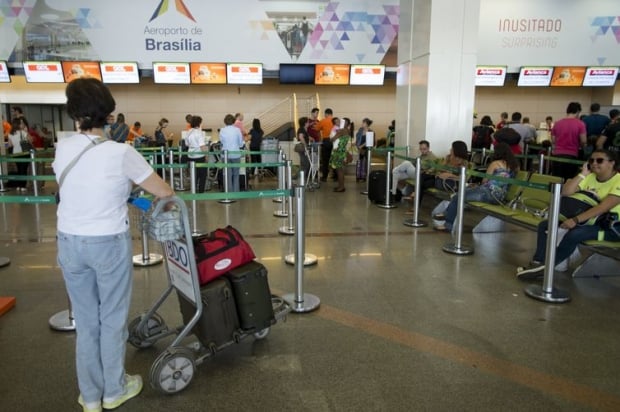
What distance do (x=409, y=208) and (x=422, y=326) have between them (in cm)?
514

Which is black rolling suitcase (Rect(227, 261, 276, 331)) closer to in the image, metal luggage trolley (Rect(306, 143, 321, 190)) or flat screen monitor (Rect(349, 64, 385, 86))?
metal luggage trolley (Rect(306, 143, 321, 190))

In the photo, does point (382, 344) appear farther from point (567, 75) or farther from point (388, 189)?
point (567, 75)

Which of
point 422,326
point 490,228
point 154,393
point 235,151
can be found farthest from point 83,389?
point 235,151

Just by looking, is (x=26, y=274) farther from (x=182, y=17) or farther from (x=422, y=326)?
(x=182, y=17)

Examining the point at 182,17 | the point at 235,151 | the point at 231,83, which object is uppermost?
the point at 182,17

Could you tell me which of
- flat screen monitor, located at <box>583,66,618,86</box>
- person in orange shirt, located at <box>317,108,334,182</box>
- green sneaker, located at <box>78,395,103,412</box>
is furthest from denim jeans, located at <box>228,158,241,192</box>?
flat screen monitor, located at <box>583,66,618,86</box>

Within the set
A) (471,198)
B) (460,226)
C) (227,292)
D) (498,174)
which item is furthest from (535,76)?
(227,292)

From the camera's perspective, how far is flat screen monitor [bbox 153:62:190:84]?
1479 centimetres

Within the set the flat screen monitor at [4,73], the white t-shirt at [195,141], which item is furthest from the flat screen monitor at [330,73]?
the flat screen monitor at [4,73]

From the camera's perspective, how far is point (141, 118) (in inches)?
637

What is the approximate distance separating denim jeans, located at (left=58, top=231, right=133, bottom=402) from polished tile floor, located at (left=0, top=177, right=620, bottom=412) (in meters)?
0.24

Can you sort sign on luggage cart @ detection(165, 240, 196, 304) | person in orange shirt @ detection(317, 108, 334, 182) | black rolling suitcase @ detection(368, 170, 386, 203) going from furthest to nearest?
person in orange shirt @ detection(317, 108, 334, 182) < black rolling suitcase @ detection(368, 170, 386, 203) < sign on luggage cart @ detection(165, 240, 196, 304)

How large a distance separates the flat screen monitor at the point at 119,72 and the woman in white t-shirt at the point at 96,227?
13.5m

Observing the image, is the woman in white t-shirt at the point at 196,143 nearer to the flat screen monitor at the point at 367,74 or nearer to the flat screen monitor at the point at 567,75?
the flat screen monitor at the point at 367,74
